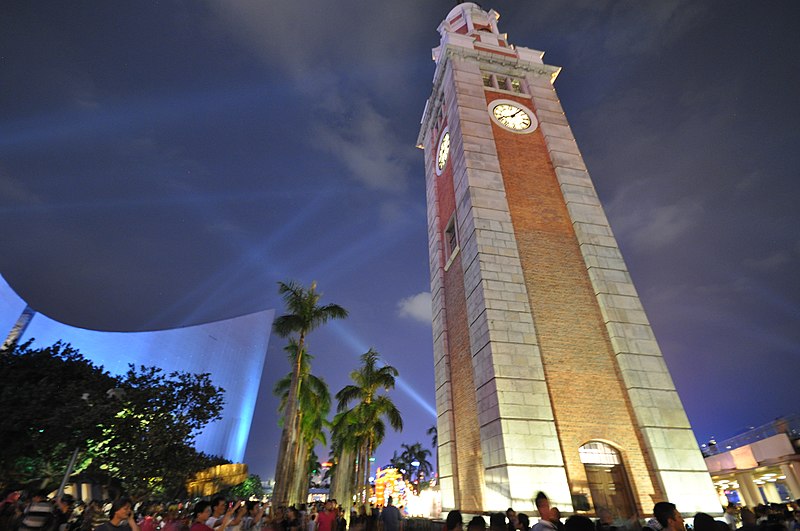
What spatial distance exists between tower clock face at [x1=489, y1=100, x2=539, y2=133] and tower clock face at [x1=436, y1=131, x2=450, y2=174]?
2.51 metres

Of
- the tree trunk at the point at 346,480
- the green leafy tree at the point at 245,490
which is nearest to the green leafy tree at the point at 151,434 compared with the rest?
the tree trunk at the point at 346,480

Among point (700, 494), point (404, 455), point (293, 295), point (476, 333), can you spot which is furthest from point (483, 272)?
point (404, 455)

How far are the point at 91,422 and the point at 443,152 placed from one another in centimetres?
2023

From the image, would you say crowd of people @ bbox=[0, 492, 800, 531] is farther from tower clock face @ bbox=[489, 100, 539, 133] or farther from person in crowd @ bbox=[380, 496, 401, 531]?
tower clock face @ bbox=[489, 100, 539, 133]

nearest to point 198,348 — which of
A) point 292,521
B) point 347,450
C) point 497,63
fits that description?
point 347,450

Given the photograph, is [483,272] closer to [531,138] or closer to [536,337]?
[536,337]

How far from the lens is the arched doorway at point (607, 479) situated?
35.3 ft

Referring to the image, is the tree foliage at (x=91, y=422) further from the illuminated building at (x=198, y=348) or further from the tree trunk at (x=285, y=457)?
the illuminated building at (x=198, y=348)

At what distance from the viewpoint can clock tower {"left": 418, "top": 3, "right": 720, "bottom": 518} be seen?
35.5 ft

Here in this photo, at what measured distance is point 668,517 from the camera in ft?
14.6

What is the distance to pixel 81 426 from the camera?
1647 centimetres

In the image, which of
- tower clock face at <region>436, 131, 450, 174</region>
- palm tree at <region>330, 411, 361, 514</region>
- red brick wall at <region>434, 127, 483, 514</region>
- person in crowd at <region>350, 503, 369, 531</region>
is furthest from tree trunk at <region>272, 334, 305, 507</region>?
tower clock face at <region>436, 131, 450, 174</region>

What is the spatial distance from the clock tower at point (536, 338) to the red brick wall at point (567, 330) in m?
0.04

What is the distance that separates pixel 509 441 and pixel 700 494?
5264mm
